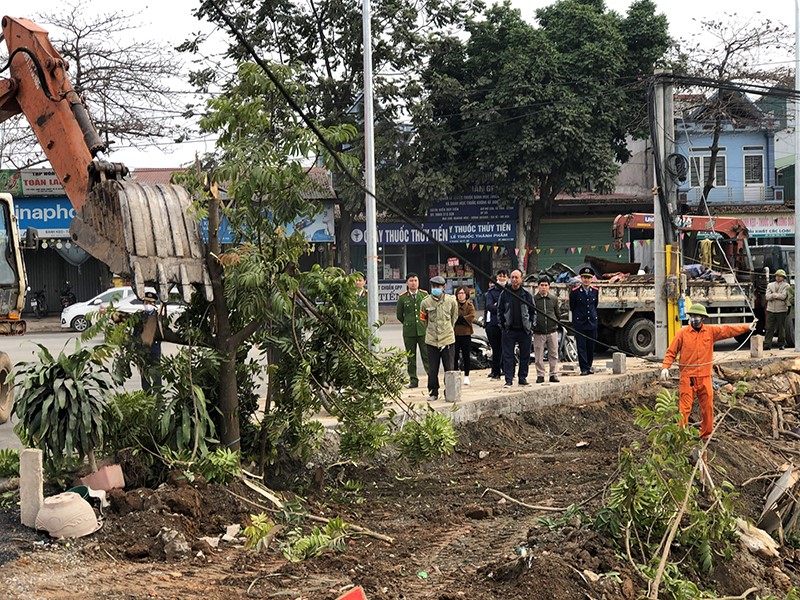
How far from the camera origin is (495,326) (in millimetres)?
14719

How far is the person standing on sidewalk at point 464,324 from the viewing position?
14375mm

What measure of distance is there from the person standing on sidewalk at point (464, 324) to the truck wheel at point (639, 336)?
19.2ft

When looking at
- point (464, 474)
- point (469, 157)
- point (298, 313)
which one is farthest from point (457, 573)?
point (469, 157)

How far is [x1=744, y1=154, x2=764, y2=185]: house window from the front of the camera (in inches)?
1558

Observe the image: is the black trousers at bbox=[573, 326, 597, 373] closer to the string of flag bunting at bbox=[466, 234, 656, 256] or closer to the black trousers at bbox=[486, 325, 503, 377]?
the black trousers at bbox=[486, 325, 503, 377]

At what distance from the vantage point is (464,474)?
1035 cm

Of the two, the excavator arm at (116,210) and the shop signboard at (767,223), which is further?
the shop signboard at (767,223)

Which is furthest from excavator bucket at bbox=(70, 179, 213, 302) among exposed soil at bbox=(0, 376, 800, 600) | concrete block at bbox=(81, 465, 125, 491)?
exposed soil at bbox=(0, 376, 800, 600)

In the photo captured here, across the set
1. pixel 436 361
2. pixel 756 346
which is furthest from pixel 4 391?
pixel 756 346

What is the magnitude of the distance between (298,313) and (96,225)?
1900 millimetres

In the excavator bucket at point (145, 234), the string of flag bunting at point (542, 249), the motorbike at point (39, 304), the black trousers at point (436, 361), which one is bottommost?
the black trousers at point (436, 361)

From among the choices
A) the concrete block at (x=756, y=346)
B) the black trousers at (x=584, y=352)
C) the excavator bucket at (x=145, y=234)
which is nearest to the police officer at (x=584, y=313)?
the black trousers at (x=584, y=352)

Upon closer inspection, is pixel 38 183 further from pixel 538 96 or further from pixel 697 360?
pixel 697 360

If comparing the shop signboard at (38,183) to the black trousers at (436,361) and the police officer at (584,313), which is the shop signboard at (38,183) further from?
the black trousers at (436,361)
